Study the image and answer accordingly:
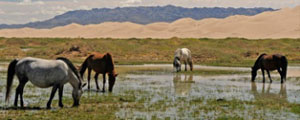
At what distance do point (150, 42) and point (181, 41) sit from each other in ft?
18.4

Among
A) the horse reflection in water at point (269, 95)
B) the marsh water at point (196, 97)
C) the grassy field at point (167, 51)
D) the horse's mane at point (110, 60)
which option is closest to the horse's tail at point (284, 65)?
the marsh water at point (196, 97)

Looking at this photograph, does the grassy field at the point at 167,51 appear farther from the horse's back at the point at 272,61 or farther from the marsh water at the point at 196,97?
the marsh water at the point at 196,97

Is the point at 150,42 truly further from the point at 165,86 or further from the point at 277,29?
the point at 277,29

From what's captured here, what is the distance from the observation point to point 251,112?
1616cm

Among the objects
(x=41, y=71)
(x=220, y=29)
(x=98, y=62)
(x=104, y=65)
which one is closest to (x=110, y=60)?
(x=104, y=65)

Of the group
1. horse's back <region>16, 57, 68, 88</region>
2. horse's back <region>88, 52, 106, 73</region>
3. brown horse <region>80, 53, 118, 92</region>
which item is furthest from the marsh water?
horse's back <region>16, 57, 68, 88</region>

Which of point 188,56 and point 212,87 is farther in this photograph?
point 188,56

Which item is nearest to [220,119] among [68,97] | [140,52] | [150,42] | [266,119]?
[266,119]

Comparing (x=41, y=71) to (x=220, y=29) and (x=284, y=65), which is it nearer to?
(x=284, y=65)

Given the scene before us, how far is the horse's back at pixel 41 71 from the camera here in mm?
16172

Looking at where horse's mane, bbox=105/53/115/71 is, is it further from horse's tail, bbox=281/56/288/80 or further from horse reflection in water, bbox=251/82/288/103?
horse's tail, bbox=281/56/288/80

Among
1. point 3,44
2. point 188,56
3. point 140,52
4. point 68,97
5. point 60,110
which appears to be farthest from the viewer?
point 3,44

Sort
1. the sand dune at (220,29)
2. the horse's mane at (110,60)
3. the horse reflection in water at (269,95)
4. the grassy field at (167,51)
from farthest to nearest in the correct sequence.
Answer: the sand dune at (220,29)
the grassy field at (167,51)
the horse's mane at (110,60)
the horse reflection in water at (269,95)

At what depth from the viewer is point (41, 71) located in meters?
16.2
